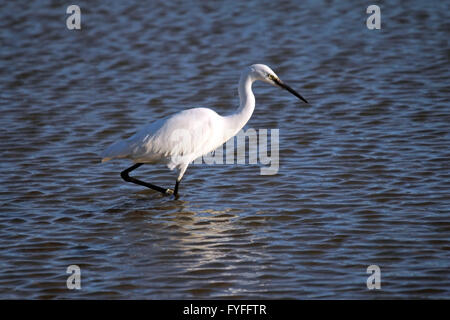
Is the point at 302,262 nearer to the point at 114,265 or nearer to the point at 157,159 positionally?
the point at 114,265

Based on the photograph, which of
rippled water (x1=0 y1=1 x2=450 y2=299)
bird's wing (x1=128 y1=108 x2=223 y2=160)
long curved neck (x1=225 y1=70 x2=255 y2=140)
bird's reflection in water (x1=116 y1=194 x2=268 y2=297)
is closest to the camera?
bird's reflection in water (x1=116 y1=194 x2=268 y2=297)

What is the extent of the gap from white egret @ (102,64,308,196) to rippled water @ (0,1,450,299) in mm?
438

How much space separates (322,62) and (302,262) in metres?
6.59

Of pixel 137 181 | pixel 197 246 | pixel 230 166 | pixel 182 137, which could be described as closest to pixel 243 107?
pixel 182 137

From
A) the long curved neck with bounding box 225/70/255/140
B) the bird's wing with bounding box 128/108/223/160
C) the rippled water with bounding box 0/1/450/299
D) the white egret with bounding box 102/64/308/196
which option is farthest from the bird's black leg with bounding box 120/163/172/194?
the long curved neck with bounding box 225/70/255/140

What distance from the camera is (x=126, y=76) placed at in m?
12.1

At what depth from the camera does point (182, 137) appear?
7.78 m

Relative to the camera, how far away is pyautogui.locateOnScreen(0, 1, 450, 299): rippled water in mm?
6191

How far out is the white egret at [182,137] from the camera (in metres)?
7.77

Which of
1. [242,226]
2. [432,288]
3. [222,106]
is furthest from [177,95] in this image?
[432,288]

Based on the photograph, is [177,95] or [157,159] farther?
[177,95]

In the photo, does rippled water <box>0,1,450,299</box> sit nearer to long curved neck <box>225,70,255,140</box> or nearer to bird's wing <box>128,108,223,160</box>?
bird's wing <box>128,108,223,160</box>
